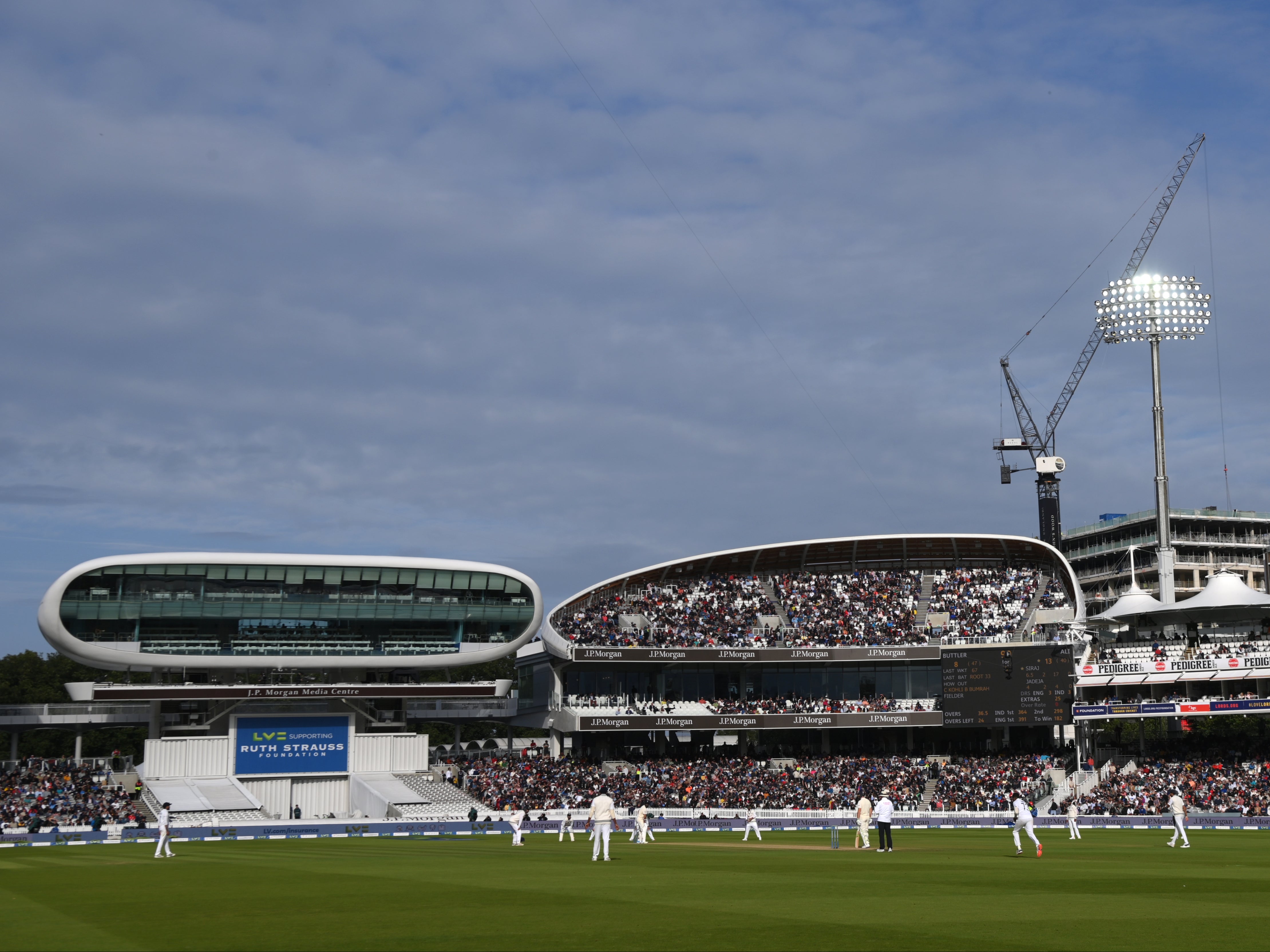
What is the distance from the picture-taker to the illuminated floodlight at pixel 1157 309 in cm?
8438

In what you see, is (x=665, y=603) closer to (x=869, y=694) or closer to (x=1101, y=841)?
(x=869, y=694)

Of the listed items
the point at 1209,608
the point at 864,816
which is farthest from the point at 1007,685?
the point at 864,816

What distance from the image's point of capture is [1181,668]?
6950 centimetres

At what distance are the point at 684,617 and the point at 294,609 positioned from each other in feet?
83.3

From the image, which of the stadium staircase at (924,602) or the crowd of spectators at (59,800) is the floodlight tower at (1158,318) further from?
the crowd of spectators at (59,800)

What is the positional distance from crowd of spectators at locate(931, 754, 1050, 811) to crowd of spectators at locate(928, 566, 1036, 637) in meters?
9.95

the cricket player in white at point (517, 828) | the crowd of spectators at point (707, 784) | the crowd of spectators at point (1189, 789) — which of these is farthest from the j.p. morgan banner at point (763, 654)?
the cricket player in white at point (517, 828)

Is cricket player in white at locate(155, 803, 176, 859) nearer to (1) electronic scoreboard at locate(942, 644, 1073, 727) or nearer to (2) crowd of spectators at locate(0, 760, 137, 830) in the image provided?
(2) crowd of spectators at locate(0, 760, 137, 830)

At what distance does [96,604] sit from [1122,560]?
387 feet

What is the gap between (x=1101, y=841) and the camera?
147ft

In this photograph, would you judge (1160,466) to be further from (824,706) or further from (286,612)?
(286,612)

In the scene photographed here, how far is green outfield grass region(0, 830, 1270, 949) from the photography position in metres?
15.1

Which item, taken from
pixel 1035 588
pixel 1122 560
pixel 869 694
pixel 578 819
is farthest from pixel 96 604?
pixel 1122 560

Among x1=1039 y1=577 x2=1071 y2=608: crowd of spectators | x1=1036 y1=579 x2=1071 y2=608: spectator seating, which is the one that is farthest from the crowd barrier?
x1=1039 y1=577 x2=1071 y2=608: crowd of spectators
